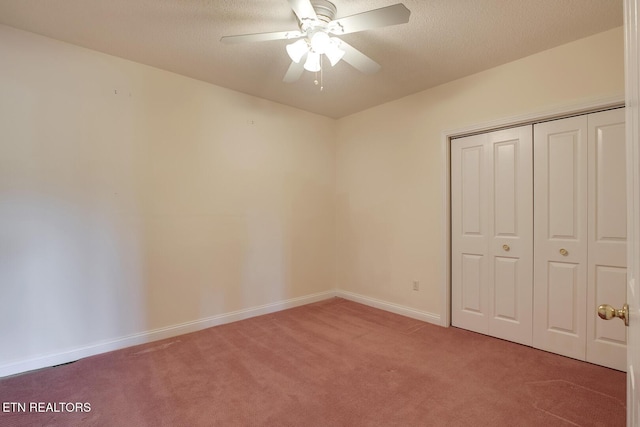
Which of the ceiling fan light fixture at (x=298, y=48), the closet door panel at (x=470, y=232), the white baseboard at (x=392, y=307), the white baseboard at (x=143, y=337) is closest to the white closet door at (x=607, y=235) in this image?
the closet door panel at (x=470, y=232)

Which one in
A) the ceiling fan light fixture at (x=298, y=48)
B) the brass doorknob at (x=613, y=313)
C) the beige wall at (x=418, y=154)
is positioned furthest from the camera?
the beige wall at (x=418, y=154)

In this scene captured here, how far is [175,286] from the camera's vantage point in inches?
116

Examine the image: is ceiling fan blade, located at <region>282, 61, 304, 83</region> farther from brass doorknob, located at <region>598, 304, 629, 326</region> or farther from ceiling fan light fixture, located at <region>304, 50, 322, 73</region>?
brass doorknob, located at <region>598, 304, 629, 326</region>

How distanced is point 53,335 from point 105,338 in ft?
1.16

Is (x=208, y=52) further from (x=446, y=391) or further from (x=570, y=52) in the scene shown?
(x=446, y=391)

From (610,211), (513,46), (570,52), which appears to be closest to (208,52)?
(513,46)

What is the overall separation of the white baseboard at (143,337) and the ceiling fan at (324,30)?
8.47 feet

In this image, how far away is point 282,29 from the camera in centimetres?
228

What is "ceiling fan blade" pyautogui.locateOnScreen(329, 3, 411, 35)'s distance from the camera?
1582 millimetres

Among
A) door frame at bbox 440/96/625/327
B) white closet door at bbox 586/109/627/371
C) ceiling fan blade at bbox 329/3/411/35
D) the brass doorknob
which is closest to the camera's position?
the brass doorknob

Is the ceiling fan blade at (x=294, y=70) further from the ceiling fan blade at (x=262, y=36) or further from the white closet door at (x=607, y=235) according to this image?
the white closet door at (x=607, y=235)

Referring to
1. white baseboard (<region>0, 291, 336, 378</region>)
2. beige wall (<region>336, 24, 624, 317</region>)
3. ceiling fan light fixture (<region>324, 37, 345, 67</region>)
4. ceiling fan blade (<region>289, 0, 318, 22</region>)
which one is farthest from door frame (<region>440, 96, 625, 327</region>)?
ceiling fan blade (<region>289, 0, 318, 22</region>)

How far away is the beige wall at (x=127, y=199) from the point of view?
225cm

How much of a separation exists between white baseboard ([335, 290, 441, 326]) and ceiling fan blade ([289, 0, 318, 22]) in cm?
301
